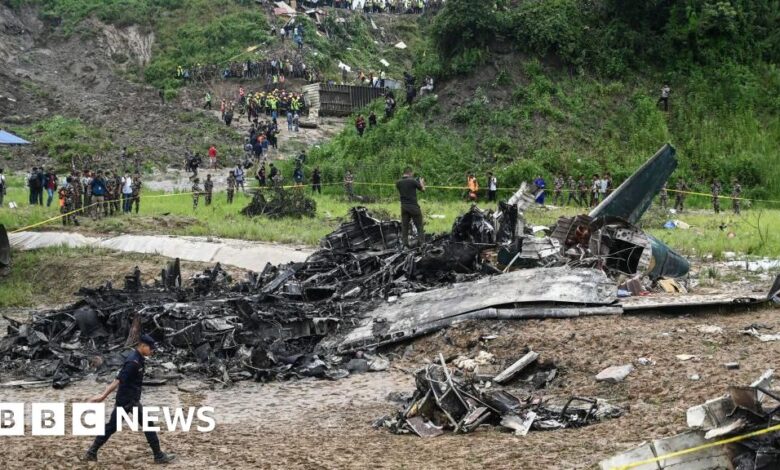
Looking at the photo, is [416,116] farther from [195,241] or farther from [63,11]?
[63,11]

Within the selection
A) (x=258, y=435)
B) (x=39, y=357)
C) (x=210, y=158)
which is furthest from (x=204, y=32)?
(x=258, y=435)

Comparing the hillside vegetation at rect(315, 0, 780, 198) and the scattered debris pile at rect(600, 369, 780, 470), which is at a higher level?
the hillside vegetation at rect(315, 0, 780, 198)

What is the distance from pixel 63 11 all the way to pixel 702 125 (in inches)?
1508

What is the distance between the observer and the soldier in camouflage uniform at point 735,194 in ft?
98.3

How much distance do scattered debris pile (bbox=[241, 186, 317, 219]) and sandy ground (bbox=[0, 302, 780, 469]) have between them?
575 inches

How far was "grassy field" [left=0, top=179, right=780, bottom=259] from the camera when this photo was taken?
2123cm

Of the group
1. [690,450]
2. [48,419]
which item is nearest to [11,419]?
[48,419]

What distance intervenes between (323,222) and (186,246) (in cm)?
449

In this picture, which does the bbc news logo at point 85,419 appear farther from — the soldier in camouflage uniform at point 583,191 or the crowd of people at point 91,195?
the soldier in camouflage uniform at point 583,191

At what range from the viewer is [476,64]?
124 feet

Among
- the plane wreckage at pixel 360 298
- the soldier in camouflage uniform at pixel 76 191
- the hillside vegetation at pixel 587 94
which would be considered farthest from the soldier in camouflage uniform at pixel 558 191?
the soldier in camouflage uniform at pixel 76 191

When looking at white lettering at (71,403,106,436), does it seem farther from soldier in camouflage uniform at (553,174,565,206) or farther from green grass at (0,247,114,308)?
soldier in camouflage uniform at (553,174,565,206)

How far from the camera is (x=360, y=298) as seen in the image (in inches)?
632

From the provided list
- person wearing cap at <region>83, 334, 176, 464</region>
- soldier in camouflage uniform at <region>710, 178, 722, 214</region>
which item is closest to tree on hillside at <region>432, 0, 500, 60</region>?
soldier in camouflage uniform at <region>710, 178, 722, 214</region>
